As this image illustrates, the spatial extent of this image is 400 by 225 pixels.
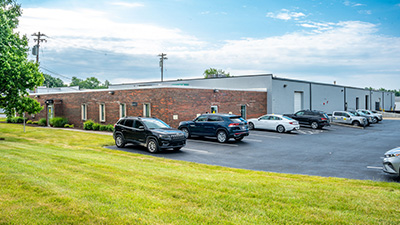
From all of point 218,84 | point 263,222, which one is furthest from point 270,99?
point 263,222

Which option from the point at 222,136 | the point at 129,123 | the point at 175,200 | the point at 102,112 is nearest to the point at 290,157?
the point at 222,136

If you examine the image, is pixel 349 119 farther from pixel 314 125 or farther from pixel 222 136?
pixel 222 136

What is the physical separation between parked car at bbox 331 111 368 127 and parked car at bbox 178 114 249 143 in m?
18.6

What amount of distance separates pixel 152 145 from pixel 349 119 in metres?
25.8

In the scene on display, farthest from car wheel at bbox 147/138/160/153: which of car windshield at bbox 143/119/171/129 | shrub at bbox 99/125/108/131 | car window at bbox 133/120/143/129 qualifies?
shrub at bbox 99/125/108/131

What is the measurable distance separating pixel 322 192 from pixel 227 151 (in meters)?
9.55

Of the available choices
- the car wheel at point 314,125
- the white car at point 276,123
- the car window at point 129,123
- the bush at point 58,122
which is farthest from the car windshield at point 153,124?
the bush at point 58,122

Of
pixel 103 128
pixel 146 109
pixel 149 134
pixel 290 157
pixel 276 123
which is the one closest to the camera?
pixel 290 157

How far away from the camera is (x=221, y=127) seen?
1922cm

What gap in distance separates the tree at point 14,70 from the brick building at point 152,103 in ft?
25.3

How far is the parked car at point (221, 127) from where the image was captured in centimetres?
1908

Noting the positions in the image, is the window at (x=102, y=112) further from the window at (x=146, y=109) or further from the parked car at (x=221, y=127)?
the parked car at (x=221, y=127)

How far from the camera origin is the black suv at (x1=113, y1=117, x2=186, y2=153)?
15.2 metres

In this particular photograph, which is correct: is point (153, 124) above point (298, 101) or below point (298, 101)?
below
